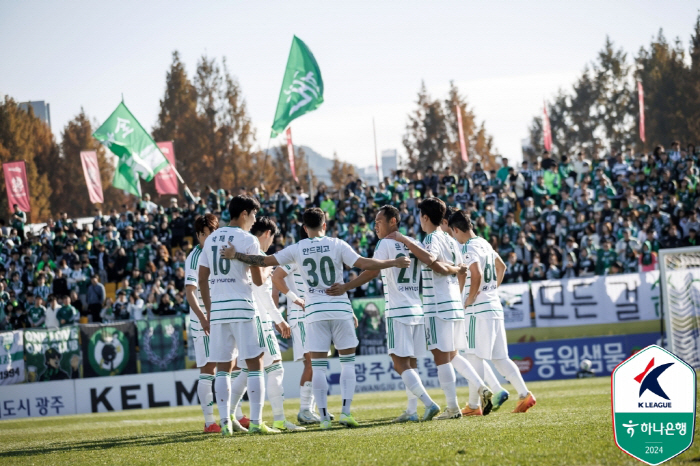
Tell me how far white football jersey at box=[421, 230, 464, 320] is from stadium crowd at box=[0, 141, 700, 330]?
38.6ft

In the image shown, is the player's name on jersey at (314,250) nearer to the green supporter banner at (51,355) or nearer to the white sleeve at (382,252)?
the white sleeve at (382,252)

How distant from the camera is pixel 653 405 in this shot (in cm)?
470

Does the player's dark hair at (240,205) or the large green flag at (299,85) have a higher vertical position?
the large green flag at (299,85)

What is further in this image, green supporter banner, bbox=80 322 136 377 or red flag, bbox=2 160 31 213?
red flag, bbox=2 160 31 213

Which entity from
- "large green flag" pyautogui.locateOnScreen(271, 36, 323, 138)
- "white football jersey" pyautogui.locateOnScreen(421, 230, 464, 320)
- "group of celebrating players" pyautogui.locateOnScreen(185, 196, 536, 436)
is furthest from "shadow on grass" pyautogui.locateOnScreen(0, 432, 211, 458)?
"large green flag" pyautogui.locateOnScreen(271, 36, 323, 138)

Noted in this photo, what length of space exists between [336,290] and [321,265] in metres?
0.31

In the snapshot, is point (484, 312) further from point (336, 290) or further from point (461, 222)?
point (336, 290)

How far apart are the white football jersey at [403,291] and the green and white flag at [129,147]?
18597 mm

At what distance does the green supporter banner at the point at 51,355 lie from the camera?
19.5 m

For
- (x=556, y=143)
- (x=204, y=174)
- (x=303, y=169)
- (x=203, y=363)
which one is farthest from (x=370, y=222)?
(x=556, y=143)

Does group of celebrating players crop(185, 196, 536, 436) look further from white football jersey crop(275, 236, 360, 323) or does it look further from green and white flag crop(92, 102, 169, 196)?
green and white flag crop(92, 102, 169, 196)

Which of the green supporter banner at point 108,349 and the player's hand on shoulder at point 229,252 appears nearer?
the player's hand on shoulder at point 229,252

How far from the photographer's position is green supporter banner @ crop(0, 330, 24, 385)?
19266mm

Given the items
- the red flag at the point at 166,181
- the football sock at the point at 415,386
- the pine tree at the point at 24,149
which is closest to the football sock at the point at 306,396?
the football sock at the point at 415,386
